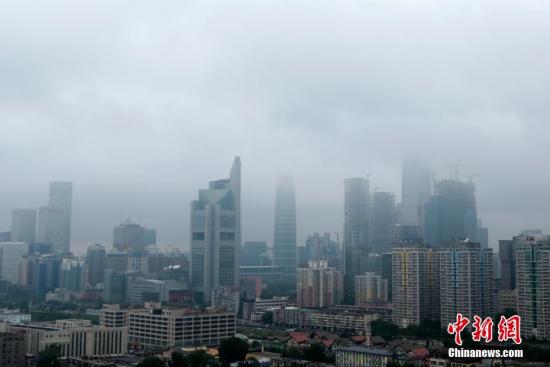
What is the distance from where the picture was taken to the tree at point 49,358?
18.6m

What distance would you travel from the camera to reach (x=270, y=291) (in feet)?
168

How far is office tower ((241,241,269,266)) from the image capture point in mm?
73750

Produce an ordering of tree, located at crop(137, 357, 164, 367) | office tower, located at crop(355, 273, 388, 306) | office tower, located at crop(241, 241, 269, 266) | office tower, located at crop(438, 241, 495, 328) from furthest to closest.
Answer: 1. office tower, located at crop(241, 241, 269, 266)
2. office tower, located at crop(355, 273, 388, 306)
3. office tower, located at crop(438, 241, 495, 328)
4. tree, located at crop(137, 357, 164, 367)

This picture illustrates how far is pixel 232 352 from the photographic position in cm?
1906

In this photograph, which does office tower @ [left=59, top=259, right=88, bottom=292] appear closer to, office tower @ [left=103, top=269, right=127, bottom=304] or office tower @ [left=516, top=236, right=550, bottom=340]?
office tower @ [left=103, top=269, right=127, bottom=304]

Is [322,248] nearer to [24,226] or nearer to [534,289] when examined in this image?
[24,226]

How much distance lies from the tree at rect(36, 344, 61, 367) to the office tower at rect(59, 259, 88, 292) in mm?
33288

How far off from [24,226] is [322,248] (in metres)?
30.5

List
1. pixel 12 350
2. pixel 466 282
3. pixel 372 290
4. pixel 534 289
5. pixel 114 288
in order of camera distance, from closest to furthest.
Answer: pixel 12 350
pixel 534 289
pixel 466 282
pixel 372 290
pixel 114 288

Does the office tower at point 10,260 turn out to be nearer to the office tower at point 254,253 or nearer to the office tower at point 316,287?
the office tower at point 254,253

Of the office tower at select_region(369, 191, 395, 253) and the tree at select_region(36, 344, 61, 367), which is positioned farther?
the office tower at select_region(369, 191, 395, 253)

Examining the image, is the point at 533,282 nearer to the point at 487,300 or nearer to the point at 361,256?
the point at 487,300

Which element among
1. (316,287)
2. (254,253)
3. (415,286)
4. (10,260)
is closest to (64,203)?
(10,260)

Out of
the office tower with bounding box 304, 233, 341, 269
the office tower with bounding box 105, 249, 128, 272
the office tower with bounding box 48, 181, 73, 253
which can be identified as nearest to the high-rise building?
the office tower with bounding box 48, 181, 73, 253
